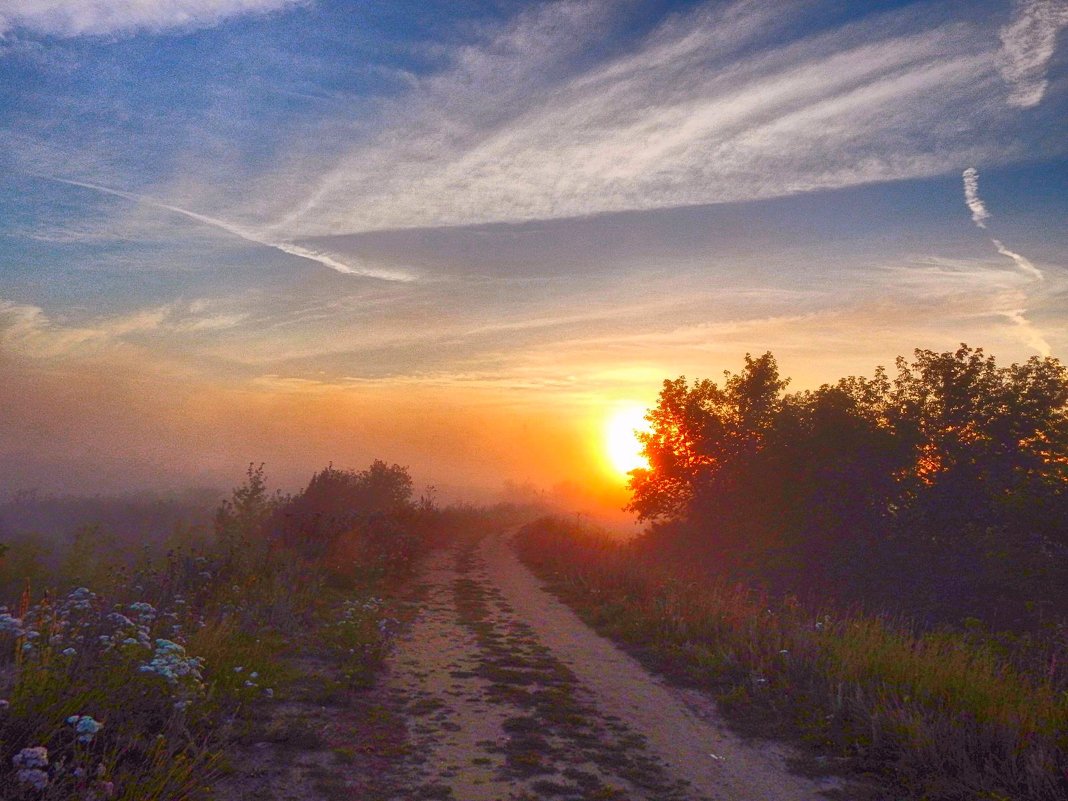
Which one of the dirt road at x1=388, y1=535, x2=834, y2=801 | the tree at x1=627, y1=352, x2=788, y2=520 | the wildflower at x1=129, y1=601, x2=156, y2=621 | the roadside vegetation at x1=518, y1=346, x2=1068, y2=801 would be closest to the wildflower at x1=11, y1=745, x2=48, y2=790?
the dirt road at x1=388, y1=535, x2=834, y2=801

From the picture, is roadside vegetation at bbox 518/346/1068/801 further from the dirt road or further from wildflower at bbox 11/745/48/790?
wildflower at bbox 11/745/48/790

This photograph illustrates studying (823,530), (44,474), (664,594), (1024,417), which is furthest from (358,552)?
(44,474)

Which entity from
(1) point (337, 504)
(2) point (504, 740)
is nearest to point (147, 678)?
(2) point (504, 740)

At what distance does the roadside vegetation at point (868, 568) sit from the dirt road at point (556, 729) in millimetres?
752

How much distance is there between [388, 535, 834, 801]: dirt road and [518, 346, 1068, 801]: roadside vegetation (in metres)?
0.75

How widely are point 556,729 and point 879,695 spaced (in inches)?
142

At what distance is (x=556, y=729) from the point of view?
22.0 feet

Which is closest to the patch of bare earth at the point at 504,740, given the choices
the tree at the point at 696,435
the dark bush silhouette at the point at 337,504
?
the dark bush silhouette at the point at 337,504

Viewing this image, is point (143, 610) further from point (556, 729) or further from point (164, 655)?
point (556, 729)

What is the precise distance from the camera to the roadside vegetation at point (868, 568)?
627cm

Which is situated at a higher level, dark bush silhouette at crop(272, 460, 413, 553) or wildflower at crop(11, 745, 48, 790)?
wildflower at crop(11, 745, 48, 790)

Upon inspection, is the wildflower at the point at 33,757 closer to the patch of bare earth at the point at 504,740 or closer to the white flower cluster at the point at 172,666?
the white flower cluster at the point at 172,666

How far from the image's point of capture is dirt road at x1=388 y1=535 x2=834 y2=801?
5430 mm

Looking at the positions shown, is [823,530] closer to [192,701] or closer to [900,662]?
[900,662]
